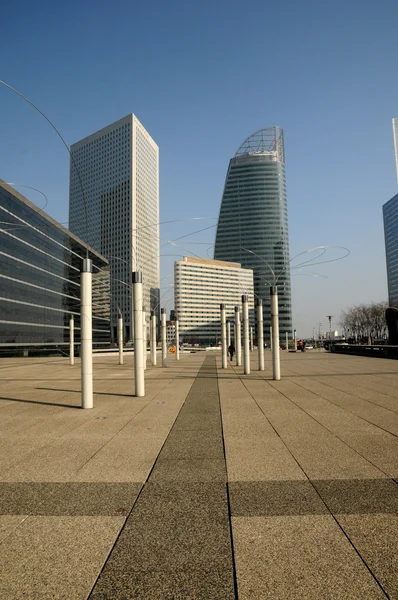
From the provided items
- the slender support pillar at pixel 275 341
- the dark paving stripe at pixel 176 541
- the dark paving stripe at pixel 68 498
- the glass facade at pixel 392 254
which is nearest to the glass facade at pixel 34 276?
the slender support pillar at pixel 275 341

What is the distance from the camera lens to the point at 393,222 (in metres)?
193

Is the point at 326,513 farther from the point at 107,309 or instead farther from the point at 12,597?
the point at 107,309

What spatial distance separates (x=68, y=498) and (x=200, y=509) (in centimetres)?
161

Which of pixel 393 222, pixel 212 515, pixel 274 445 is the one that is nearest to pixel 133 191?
pixel 274 445

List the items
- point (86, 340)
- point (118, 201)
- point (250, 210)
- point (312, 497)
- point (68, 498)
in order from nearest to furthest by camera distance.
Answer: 1. point (312, 497)
2. point (68, 498)
3. point (86, 340)
4. point (118, 201)
5. point (250, 210)

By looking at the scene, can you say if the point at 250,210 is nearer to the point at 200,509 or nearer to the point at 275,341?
the point at 275,341

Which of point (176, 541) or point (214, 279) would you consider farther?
point (214, 279)

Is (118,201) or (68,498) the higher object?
(118,201)

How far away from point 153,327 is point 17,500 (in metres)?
35.5

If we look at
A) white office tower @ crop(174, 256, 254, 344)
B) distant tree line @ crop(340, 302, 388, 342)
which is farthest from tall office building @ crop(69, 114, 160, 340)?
distant tree line @ crop(340, 302, 388, 342)

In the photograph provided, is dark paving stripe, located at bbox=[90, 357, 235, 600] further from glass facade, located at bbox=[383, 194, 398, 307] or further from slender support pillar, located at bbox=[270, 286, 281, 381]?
glass facade, located at bbox=[383, 194, 398, 307]

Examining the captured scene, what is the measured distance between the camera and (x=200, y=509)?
468cm

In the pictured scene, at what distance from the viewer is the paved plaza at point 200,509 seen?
10.7ft

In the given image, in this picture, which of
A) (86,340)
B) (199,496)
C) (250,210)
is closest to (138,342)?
(86,340)
